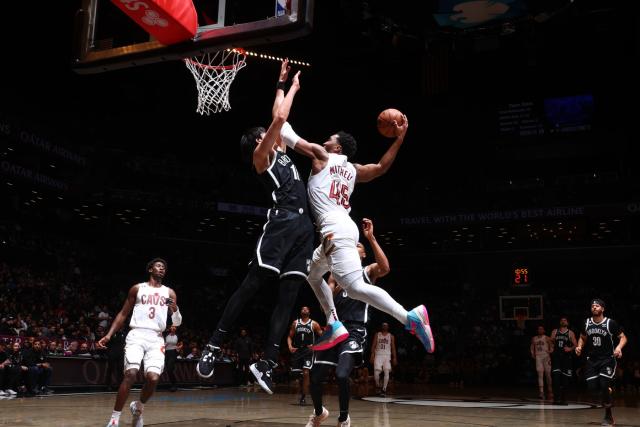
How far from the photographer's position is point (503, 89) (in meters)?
28.1

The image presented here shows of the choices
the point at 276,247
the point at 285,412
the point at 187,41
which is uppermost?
the point at 187,41

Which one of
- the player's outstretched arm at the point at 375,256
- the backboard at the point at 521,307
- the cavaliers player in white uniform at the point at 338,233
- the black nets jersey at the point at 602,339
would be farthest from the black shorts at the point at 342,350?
the backboard at the point at 521,307

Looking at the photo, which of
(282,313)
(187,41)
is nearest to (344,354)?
(282,313)

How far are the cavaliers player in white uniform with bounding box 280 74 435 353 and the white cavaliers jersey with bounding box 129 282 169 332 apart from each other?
250 centimetres

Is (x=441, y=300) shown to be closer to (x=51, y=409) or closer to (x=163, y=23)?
(x=51, y=409)

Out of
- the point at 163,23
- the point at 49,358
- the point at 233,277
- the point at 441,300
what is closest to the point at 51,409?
the point at 49,358

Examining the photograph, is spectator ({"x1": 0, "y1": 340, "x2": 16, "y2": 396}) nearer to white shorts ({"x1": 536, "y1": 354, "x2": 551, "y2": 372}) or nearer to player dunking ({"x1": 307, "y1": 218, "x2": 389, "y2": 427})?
player dunking ({"x1": 307, "y1": 218, "x2": 389, "y2": 427})

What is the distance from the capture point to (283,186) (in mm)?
5449

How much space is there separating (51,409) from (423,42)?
491 inches

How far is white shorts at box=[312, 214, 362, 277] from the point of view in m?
5.46

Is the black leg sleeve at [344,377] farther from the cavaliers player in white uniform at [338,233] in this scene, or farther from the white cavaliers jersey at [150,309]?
the white cavaliers jersey at [150,309]

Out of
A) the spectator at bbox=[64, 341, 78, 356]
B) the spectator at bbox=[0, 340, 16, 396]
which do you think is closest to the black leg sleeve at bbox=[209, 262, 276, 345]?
the spectator at bbox=[0, 340, 16, 396]

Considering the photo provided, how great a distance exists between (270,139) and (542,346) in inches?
511

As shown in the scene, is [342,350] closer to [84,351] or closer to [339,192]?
[339,192]
